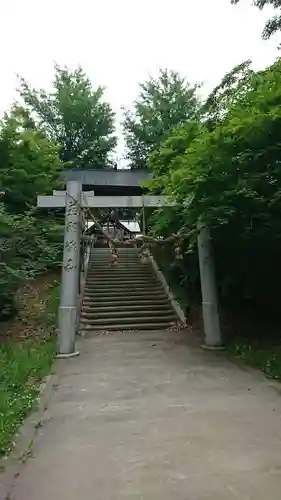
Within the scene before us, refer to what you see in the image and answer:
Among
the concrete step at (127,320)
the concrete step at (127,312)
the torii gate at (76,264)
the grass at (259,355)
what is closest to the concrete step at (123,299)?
the concrete step at (127,312)

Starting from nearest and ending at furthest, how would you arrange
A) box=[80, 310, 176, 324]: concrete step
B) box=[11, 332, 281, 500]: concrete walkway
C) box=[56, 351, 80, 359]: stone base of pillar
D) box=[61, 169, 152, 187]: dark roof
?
box=[11, 332, 281, 500]: concrete walkway, box=[56, 351, 80, 359]: stone base of pillar, box=[80, 310, 176, 324]: concrete step, box=[61, 169, 152, 187]: dark roof

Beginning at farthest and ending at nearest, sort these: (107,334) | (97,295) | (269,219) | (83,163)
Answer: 1. (83,163)
2. (97,295)
3. (107,334)
4. (269,219)

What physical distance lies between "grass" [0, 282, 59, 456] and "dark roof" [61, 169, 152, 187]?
9012 mm

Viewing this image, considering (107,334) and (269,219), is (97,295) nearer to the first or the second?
(107,334)

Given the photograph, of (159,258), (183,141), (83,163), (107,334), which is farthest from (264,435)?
(83,163)

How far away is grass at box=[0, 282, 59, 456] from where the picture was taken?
174 inches

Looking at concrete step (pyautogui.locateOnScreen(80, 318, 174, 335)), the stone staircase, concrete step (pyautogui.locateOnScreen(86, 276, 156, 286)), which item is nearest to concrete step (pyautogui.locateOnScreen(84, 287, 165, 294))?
the stone staircase

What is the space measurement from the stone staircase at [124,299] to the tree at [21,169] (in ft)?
10.2

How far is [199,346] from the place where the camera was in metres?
8.80

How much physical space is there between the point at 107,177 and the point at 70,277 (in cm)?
1171

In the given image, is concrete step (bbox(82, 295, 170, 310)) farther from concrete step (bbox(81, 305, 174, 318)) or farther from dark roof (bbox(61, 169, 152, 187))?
dark roof (bbox(61, 169, 152, 187))

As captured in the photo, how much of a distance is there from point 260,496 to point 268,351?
4794 millimetres

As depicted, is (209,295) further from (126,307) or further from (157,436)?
(157,436)

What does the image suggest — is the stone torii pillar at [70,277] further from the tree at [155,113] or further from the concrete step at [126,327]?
the tree at [155,113]
